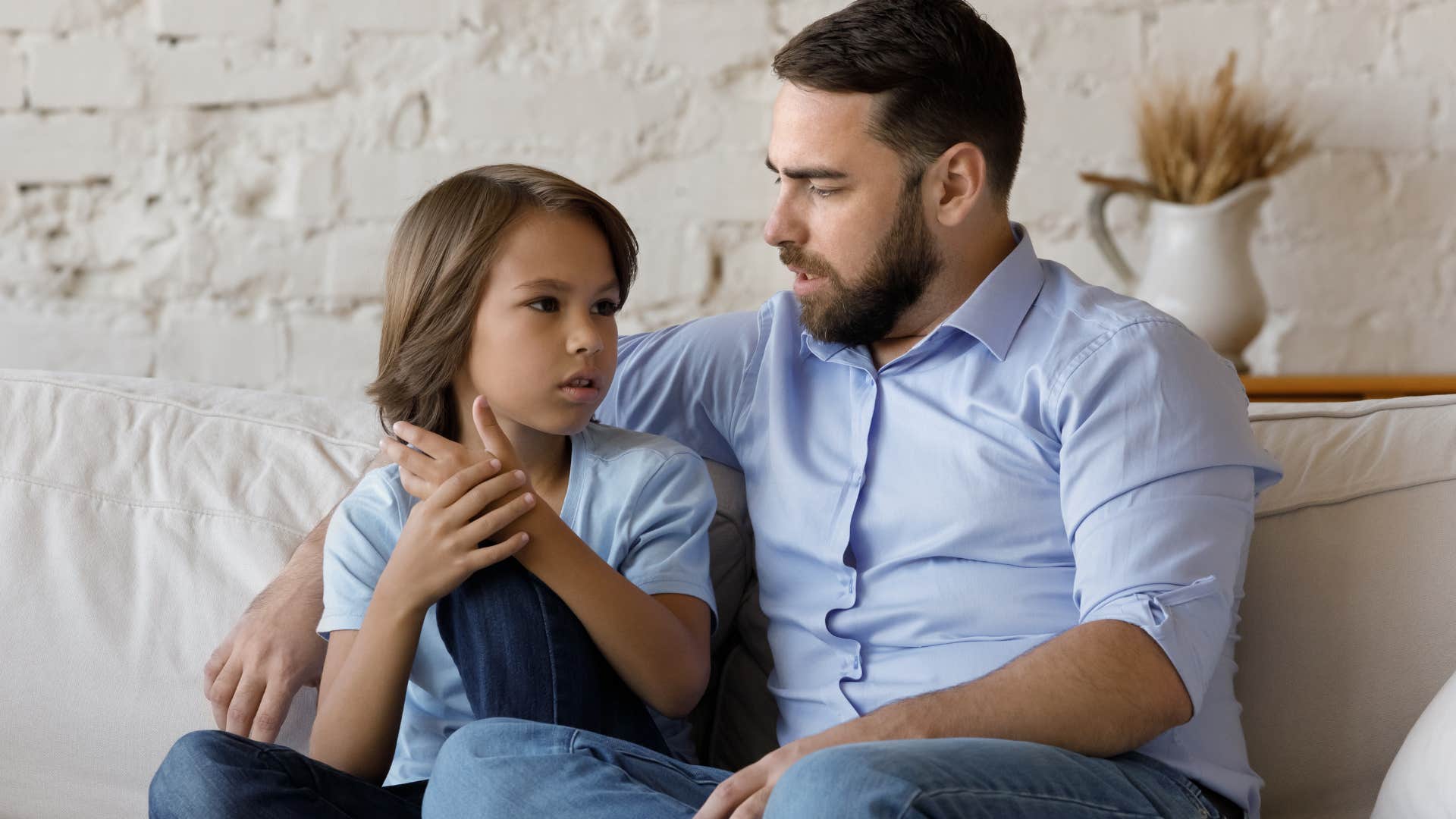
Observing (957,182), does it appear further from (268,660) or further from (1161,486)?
(268,660)

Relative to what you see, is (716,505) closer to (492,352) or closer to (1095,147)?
(492,352)

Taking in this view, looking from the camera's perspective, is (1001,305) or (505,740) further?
(1001,305)

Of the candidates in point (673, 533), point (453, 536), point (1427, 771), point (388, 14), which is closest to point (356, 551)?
point (453, 536)

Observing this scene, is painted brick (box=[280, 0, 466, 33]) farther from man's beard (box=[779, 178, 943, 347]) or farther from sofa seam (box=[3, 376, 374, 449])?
man's beard (box=[779, 178, 943, 347])

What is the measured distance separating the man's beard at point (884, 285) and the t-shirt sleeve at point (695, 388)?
15 cm

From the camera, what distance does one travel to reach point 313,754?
116 cm

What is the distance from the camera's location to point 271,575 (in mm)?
1344

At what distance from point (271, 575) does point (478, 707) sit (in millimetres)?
385

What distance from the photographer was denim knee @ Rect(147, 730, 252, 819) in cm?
98

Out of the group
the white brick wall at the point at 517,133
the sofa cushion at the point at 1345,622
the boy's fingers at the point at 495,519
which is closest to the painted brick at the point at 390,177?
the white brick wall at the point at 517,133

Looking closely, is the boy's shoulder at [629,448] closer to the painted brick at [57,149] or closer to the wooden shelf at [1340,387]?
the wooden shelf at [1340,387]

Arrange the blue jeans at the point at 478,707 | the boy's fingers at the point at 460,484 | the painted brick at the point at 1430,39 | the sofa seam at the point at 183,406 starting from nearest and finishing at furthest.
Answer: the blue jeans at the point at 478,707
the boy's fingers at the point at 460,484
the sofa seam at the point at 183,406
the painted brick at the point at 1430,39

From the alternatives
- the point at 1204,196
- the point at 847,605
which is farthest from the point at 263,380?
the point at 1204,196

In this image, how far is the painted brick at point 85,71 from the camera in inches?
81.8
